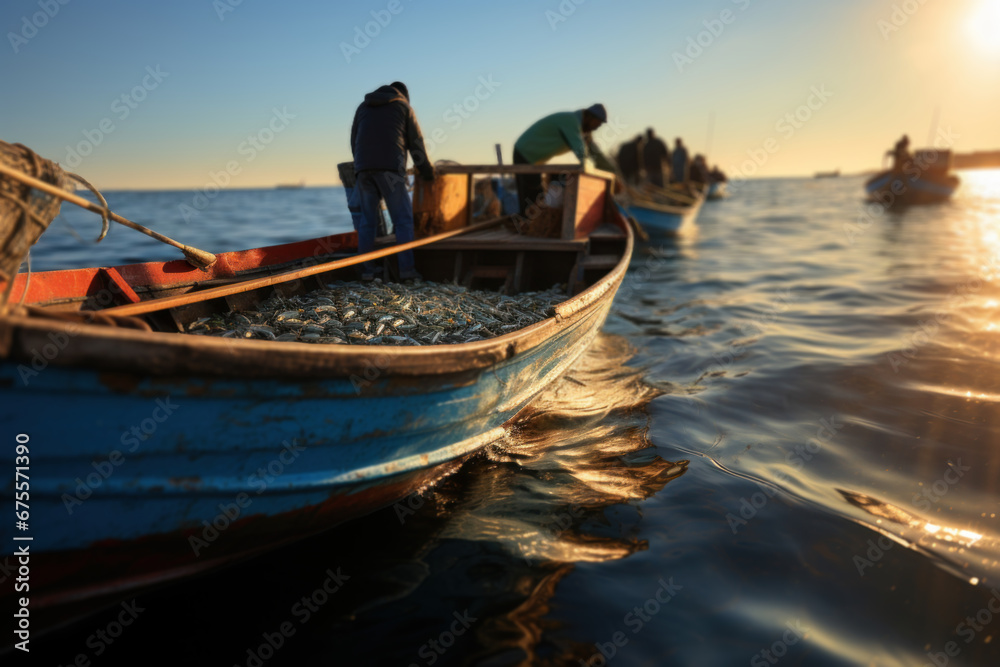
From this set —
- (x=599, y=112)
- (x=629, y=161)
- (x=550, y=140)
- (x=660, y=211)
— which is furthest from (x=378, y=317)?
(x=629, y=161)

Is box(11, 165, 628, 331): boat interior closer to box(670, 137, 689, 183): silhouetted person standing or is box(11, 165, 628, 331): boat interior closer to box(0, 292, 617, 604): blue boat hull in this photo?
box(0, 292, 617, 604): blue boat hull

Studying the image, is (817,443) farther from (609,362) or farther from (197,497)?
(197,497)

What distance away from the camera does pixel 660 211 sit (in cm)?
1877

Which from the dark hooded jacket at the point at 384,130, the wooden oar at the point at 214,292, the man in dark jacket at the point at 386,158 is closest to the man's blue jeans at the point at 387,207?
the man in dark jacket at the point at 386,158

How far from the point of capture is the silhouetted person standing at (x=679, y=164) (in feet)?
95.3

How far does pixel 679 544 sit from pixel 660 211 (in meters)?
17.0

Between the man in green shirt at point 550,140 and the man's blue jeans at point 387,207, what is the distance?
2707mm

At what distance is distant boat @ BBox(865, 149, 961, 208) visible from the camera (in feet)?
106

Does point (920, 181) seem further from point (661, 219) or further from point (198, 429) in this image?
point (198, 429)

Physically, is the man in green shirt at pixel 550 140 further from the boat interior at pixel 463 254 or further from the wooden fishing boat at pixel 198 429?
the wooden fishing boat at pixel 198 429

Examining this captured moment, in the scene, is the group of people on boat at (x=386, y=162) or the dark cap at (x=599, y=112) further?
the dark cap at (x=599, y=112)

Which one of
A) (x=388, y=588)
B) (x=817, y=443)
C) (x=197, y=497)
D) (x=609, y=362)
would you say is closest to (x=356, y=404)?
(x=197, y=497)

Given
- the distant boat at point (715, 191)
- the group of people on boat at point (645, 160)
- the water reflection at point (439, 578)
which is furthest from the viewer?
the distant boat at point (715, 191)

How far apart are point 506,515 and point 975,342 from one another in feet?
23.1
